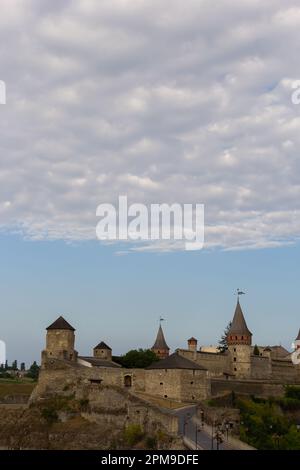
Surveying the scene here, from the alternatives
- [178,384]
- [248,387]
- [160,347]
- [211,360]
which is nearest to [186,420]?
[178,384]

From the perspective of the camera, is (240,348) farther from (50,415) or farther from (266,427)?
(50,415)

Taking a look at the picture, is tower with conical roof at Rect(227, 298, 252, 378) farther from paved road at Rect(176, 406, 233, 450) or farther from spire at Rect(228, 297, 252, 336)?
paved road at Rect(176, 406, 233, 450)

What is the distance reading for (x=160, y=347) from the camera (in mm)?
96562

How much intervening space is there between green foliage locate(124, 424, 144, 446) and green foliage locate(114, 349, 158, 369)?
22.0m

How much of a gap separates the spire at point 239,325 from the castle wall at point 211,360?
313cm

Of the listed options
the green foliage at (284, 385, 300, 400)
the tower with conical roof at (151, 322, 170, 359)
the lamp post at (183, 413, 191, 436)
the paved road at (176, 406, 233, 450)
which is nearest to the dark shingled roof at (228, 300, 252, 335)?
the green foliage at (284, 385, 300, 400)

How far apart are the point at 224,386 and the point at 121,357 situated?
1470 centimetres

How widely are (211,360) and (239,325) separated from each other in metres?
6.60

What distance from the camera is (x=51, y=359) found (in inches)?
2862

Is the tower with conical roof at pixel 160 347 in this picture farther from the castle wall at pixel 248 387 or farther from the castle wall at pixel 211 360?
the castle wall at pixel 248 387

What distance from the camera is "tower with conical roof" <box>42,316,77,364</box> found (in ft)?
247
